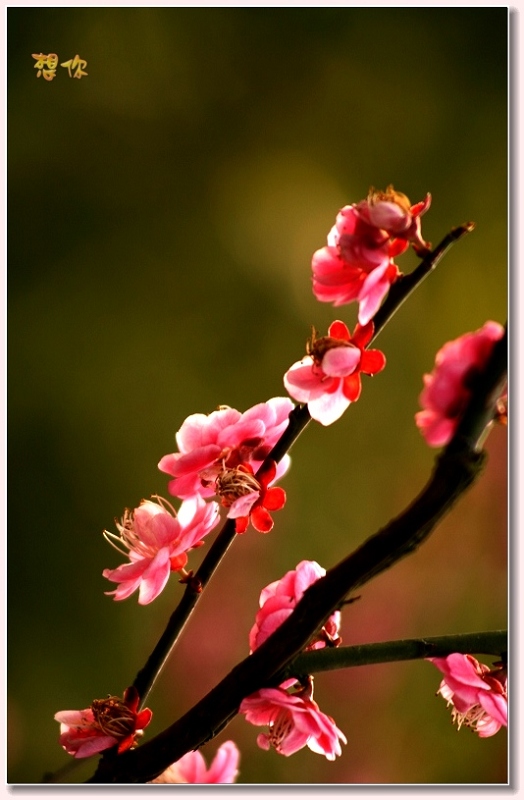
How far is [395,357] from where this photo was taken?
94 centimetres

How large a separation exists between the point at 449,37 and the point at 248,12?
217 millimetres

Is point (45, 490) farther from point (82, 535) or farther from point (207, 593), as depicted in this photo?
point (207, 593)

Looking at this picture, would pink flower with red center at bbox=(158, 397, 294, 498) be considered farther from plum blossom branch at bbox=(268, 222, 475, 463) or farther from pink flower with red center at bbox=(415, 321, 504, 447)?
pink flower with red center at bbox=(415, 321, 504, 447)

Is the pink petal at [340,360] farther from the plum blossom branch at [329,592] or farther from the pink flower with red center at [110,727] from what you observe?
the pink flower with red center at [110,727]

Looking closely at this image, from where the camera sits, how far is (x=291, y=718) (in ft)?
1.91

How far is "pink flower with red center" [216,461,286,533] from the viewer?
0.58 m

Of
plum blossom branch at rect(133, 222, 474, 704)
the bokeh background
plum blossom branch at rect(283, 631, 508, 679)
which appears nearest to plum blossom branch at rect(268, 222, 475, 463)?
plum blossom branch at rect(133, 222, 474, 704)

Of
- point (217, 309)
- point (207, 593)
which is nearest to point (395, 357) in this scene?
point (217, 309)

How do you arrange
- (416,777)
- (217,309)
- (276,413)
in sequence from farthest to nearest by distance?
(217,309) < (416,777) < (276,413)

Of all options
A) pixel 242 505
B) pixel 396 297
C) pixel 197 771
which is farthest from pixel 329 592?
pixel 197 771

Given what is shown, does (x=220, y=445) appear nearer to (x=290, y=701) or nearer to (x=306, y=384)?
(x=306, y=384)

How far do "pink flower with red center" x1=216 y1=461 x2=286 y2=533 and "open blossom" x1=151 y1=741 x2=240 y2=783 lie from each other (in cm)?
29

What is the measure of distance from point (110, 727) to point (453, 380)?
36 cm

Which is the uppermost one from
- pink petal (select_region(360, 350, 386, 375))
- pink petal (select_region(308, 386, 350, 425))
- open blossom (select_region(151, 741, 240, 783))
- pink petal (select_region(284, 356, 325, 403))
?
pink petal (select_region(360, 350, 386, 375))
